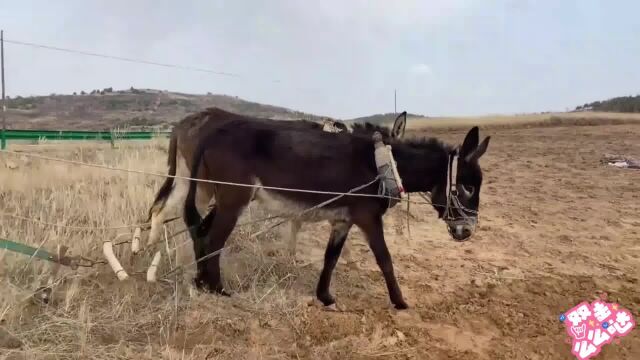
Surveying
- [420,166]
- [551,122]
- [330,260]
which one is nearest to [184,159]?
[330,260]

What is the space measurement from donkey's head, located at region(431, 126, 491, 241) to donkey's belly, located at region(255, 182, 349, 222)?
986 mm

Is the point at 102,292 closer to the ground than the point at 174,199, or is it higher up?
closer to the ground

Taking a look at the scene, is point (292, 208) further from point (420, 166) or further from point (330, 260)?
point (420, 166)

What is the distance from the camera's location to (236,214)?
16.0ft

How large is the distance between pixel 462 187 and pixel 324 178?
4.33ft

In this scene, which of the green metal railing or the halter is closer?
the halter

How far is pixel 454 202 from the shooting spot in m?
5.02

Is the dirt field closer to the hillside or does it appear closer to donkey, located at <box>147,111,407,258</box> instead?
donkey, located at <box>147,111,407,258</box>

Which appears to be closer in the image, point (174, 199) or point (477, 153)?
point (477, 153)

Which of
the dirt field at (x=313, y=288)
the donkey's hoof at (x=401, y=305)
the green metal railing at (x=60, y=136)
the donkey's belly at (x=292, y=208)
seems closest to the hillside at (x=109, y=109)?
the green metal railing at (x=60, y=136)

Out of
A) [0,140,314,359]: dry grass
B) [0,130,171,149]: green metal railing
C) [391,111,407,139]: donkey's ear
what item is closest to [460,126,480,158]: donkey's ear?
[391,111,407,139]: donkey's ear

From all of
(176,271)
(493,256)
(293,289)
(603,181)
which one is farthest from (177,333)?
(603,181)

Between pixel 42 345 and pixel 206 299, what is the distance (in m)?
1.37

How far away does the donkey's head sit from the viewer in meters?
5.01
